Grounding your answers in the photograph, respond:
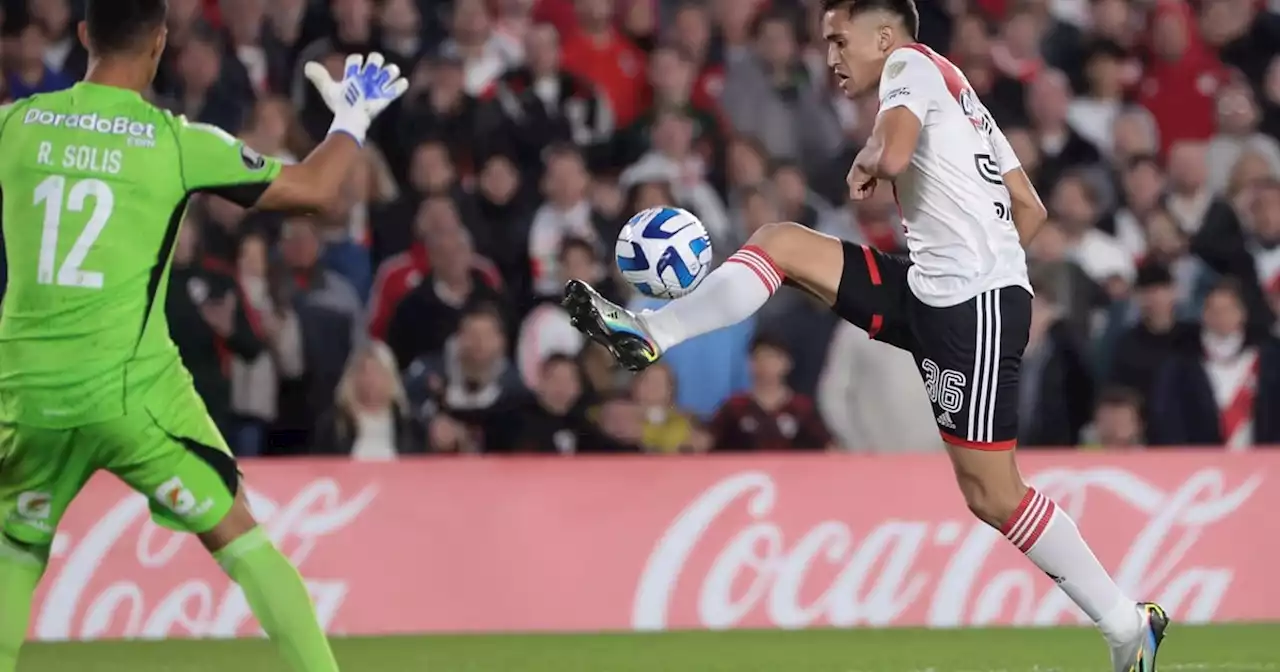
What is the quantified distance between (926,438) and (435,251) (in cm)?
311

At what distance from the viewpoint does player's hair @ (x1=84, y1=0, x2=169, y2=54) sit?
18.6 ft

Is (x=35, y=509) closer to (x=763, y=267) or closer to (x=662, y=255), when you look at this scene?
(x=662, y=255)

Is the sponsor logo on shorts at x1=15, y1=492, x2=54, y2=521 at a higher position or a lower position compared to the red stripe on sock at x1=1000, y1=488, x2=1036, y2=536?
higher

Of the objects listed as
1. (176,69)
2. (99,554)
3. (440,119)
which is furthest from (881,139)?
(176,69)

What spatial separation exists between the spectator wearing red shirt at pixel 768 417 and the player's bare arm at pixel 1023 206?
411 centimetres

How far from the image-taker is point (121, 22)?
5668 millimetres

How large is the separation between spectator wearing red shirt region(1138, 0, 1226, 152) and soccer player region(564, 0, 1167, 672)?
7.71m

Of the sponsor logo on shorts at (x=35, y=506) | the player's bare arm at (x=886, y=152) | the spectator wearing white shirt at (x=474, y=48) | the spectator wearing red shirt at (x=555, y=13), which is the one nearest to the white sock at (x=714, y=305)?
the player's bare arm at (x=886, y=152)

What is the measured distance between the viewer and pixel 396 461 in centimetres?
1034

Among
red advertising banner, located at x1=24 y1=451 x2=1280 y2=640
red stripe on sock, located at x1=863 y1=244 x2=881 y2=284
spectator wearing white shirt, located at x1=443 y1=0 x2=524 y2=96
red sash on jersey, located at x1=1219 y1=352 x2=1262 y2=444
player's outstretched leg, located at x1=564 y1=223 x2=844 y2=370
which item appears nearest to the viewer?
player's outstretched leg, located at x1=564 y1=223 x2=844 y2=370

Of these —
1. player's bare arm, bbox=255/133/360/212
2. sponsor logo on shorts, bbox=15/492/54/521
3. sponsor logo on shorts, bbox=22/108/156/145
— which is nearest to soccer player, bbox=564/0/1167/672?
player's bare arm, bbox=255/133/360/212

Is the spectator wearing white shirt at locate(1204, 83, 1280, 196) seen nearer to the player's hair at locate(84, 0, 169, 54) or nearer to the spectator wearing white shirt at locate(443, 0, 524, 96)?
A: the spectator wearing white shirt at locate(443, 0, 524, 96)

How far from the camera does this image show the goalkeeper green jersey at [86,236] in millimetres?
5570

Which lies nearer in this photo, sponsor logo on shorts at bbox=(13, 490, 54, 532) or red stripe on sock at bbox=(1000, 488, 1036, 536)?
sponsor logo on shorts at bbox=(13, 490, 54, 532)
